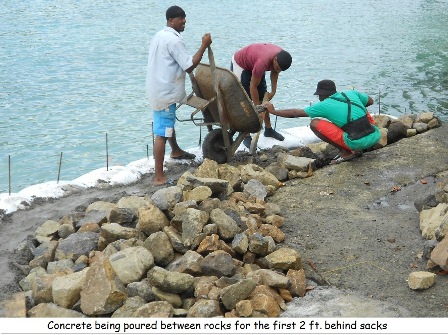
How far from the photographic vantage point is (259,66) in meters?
6.28

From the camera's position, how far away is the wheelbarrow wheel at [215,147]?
6195 millimetres

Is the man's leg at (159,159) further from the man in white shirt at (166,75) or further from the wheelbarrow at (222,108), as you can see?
the wheelbarrow at (222,108)

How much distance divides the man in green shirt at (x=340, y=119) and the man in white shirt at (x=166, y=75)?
82 centimetres

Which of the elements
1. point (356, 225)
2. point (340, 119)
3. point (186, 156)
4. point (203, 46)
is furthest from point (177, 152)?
point (356, 225)

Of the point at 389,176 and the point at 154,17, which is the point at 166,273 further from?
the point at 154,17

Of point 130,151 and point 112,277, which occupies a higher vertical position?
point 112,277

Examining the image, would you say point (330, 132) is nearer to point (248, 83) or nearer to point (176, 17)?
point (248, 83)

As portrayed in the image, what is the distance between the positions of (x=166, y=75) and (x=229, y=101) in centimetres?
59

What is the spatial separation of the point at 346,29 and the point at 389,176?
10800 millimetres

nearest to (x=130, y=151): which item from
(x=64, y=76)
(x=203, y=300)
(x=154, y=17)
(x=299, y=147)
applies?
(x=299, y=147)

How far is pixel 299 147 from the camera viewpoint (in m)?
6.77

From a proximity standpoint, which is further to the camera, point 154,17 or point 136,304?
point 154,17

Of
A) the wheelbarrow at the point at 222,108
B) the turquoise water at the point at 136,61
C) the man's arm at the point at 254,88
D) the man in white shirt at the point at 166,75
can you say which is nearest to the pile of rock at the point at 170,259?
the man in white shirt at the point at 166,75
